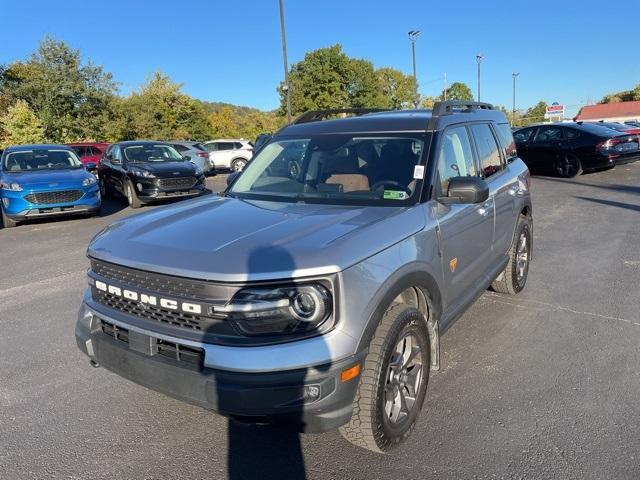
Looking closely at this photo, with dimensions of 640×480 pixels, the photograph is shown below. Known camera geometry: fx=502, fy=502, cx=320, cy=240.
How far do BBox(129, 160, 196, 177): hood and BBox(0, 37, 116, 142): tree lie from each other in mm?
23924

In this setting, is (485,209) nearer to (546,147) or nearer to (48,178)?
(48,178)

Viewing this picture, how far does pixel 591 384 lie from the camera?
3.42 metres

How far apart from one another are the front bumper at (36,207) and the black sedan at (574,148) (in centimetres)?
1314

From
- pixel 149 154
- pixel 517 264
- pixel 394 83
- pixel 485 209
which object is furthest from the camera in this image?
pixel 394 83

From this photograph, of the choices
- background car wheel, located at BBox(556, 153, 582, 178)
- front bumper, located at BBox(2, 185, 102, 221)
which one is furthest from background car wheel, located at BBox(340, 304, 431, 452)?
background car wheel, located at BBox(556, 153, 582, 178)

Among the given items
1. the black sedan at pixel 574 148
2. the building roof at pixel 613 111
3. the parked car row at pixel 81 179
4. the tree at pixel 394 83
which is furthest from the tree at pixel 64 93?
the building roof at pixel 613 111

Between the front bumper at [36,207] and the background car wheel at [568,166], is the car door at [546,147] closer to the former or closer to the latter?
the background car wheel at [568,166]

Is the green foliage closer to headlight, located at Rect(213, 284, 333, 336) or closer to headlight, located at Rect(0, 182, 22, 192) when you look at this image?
headlight, located at Rect(0, 182, 22, 192)

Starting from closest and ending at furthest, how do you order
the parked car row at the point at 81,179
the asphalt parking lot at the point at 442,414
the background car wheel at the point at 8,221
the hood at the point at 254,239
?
the hood at the point at 254,239 < the asphalt parking lot at the point at 442,414 < the parked car row at the point at 81,179 < the background car wheel at the point at 8,221

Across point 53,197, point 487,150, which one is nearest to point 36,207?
point 53,197

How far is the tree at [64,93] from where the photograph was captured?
32281 mm

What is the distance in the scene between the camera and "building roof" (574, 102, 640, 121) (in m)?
84.8

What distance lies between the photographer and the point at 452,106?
13.5 feet

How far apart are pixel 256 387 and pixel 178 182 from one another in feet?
35.1
